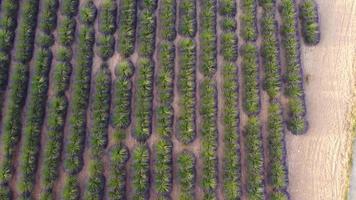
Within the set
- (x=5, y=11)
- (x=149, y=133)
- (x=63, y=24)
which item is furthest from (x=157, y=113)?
(x=5, y=11)

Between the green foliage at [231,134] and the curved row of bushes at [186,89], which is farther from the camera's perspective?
the curved row of bushes at [186,89]

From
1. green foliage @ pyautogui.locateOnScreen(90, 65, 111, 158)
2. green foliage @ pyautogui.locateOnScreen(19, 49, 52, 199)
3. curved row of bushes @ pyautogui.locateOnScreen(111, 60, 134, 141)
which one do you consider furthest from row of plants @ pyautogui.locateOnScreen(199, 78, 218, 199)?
green foliage @ pyautogui.locateOnScreen(19, 49, 52, 199)

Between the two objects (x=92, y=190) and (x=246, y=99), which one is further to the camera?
(x=246, y=99)

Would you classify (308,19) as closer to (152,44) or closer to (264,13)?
(264,13)

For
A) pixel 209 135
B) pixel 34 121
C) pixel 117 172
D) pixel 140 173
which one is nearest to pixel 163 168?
pixel 140 173

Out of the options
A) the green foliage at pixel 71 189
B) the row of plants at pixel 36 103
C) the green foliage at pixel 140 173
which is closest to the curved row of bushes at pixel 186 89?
the green foliage at pixel 140 173

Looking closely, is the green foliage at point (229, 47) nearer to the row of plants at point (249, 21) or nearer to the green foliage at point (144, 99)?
the row of plants at point (249, 21)
